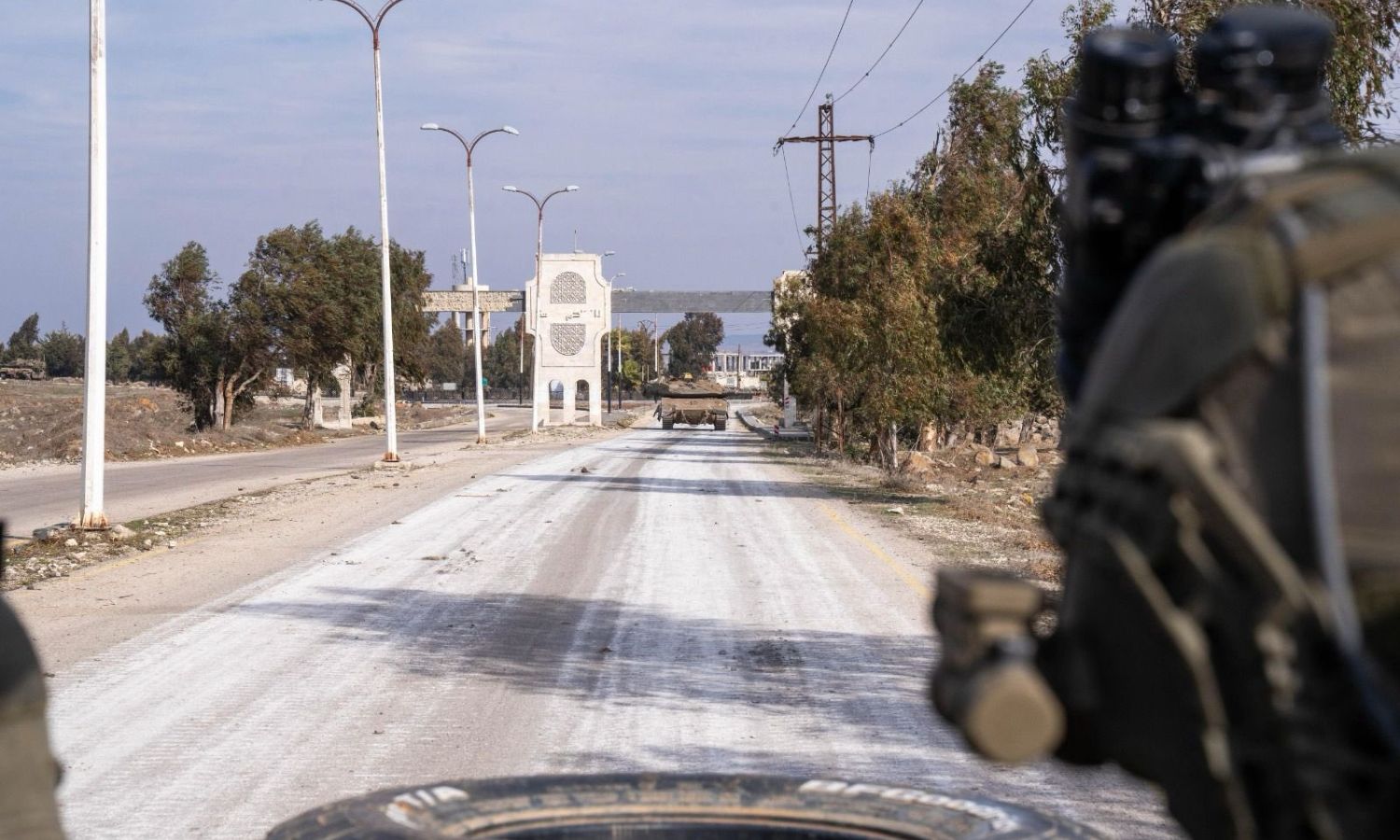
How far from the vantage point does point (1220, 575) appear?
1.46m

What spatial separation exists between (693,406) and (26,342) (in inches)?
2750

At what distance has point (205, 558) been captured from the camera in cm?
1598

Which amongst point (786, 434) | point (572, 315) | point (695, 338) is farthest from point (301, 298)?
point (695, 338)

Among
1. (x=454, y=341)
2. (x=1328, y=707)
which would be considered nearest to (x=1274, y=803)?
(x=1328, y=707)

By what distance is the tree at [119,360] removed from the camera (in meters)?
124

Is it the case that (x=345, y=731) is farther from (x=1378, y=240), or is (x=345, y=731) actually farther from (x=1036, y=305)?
(x=1036, y=305)

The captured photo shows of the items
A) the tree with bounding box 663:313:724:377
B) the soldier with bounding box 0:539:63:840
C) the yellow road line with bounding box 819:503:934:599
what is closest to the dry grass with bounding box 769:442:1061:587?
the yellow road line with bounding box 819:503:934:599

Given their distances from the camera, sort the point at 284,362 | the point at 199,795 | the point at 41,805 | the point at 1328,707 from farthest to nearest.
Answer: the point at 284,362, the point at 199,795, the point at 41,805, the point at 1328,707

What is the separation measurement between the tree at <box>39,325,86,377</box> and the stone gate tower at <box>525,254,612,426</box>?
1895 inches

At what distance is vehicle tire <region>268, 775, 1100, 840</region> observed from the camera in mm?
3283

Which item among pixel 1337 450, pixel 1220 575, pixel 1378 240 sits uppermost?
pixel 1378 240

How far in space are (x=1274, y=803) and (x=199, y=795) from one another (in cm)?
571

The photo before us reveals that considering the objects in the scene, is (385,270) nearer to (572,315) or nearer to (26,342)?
(572,315)

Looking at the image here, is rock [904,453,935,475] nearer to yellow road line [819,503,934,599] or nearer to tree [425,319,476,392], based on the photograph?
yellow road line [819,503,934,599]
